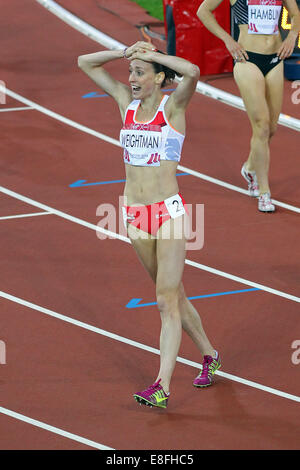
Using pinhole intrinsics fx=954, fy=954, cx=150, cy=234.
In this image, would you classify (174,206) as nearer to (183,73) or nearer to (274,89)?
(183,73)

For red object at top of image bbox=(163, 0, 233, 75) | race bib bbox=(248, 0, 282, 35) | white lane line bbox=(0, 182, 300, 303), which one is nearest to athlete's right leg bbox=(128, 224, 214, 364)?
white lane line bbox=(0, 182, 300, 303)

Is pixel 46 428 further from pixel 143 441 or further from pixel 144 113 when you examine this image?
pixel 144 113

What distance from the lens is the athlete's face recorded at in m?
6.11

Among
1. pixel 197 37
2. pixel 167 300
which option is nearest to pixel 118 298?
pixel 167 300

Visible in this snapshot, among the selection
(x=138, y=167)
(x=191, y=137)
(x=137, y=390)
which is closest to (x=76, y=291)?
(x=137, y=390)

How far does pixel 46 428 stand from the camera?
20.1ft

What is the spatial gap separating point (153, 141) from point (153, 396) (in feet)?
5.37

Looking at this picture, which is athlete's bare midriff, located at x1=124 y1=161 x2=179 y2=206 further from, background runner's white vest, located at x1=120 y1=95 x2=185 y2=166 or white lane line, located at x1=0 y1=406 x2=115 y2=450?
white lane line, located at x1=0 y1=406 x2=115 y2=450

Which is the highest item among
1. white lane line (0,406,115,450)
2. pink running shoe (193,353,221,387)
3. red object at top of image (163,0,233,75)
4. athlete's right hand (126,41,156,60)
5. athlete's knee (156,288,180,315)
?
red object at top of image (163,0,233,75)

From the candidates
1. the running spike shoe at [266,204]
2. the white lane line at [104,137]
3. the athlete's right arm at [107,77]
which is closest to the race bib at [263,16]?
the running spike shoe at [266,204]

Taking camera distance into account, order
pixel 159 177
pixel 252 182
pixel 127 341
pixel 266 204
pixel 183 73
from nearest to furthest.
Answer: pixel 183 73
pixel 159 177
pixel 127 341
pixel 266 204
pixel 252 182

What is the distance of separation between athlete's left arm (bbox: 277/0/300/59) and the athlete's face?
3.54 m

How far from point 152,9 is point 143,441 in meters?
12.1

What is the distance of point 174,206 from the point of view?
6141mm
